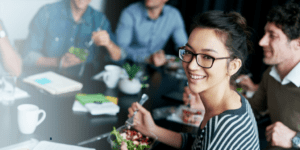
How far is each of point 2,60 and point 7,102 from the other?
1.56 feet

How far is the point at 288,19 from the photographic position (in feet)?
4.97

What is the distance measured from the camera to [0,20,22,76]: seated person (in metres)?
1.58

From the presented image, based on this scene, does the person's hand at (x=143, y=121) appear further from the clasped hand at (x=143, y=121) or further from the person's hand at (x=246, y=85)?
the person's hand at (x=246, y=85)

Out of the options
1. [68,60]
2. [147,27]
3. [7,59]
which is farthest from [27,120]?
[147,27]

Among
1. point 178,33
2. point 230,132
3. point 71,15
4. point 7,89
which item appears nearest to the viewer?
point 230,132

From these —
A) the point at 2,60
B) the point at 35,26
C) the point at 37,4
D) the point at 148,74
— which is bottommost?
the point at 148,74

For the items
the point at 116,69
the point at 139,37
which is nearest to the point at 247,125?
the point at 116,69

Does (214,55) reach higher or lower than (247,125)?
higher

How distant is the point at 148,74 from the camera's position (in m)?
2.03

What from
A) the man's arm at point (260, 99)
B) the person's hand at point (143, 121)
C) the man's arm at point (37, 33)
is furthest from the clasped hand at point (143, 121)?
the man's arm at point (37, 33)

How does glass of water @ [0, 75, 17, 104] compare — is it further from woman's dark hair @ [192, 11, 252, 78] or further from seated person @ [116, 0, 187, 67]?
seated person @ [116, 0, 187, 67]

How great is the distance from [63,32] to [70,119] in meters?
1.38

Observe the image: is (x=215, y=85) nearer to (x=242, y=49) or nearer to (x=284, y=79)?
(x=242, y=49)

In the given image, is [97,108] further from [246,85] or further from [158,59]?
[246,85]
